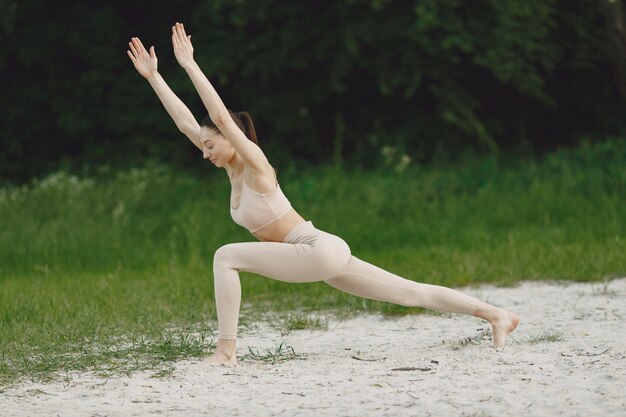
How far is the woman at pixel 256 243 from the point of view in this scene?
210 inches

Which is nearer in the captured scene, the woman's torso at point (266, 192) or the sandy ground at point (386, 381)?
the sandy ground at point (386, 381)

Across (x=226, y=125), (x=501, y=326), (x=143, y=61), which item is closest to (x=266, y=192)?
(x=226, y=125)

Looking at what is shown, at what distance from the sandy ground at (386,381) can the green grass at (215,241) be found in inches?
17.2

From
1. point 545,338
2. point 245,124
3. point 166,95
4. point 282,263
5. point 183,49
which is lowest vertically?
point 545,338

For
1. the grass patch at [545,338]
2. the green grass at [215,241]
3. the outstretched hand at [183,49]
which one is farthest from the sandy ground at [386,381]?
the outstretched hand at [183,49]

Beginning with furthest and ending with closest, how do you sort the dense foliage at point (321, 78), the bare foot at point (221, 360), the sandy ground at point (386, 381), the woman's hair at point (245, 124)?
1. the dense foliage at point (321, 78)
2. the woman's hair at point (245, 124)
3. the bare foot at point (221, 360)
4. the sandy ground at point (386, 381)

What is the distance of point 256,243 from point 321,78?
9307mm

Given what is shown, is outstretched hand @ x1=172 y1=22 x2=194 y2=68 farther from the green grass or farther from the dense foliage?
the dense foliage

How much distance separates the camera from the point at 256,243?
5.49 meters

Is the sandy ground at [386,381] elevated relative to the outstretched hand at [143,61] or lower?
lower

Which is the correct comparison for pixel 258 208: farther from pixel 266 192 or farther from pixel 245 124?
pixel 245 124

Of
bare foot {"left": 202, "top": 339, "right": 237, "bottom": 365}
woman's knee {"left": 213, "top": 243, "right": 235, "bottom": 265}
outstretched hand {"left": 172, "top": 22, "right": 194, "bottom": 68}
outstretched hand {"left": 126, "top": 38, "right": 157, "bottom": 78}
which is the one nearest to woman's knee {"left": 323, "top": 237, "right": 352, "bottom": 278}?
woman's knee {"left": 213, "top": 243, "right": 235, "bottom": 265}

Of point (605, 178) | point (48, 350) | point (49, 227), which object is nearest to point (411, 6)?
point (605, 178)

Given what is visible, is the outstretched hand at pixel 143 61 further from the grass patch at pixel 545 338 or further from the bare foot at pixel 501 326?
the grass patch at pixel 545 338
